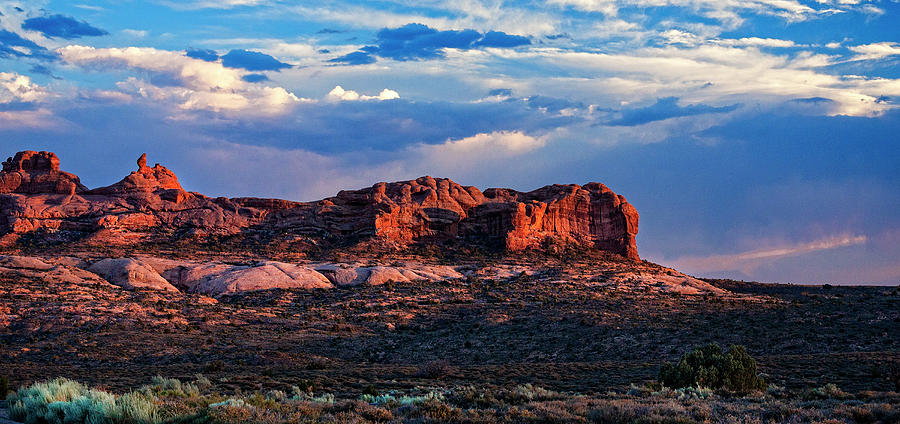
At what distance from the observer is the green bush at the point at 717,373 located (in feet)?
79.0

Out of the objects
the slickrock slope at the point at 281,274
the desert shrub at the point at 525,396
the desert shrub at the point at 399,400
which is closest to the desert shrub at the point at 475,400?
the desert shrub at the point at 525,396

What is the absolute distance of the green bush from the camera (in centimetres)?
2409

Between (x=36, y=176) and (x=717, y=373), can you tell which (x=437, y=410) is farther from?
(x=36, y=176)

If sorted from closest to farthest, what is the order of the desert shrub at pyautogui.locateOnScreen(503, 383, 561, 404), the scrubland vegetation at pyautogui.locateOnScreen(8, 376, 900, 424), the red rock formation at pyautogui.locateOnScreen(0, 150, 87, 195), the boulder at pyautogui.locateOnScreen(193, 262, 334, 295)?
the scrubland vegetation at pyautogui.locateOnScreen(8, 376, 900, 424) < the desert shrub at pyautogui.locateOnScreen(503, 383, 561, 404) < the boulder at pyautogui.locateOnScreen(193, 262, 334, 295) < the red rock formation at pyautogui.locateOnScreen(0, 150, 87, 195)

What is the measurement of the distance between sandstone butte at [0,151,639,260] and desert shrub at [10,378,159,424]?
6681 cm

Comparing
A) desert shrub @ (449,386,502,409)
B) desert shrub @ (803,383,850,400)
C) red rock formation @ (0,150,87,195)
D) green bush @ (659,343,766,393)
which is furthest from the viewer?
red rock formation @ (0,150,87,195)

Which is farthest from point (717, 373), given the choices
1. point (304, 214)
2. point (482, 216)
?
point (304, 214)

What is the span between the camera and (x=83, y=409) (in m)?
14.9

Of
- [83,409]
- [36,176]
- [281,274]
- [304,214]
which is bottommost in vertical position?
[83,409]

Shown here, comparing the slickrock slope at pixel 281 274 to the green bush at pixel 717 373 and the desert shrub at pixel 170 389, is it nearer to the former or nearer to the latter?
the desert shrub at pixel 170 389

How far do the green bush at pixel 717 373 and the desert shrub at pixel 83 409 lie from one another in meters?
17.3

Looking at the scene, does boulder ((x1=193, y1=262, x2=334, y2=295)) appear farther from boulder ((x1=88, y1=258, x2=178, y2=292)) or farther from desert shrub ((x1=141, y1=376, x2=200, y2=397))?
desert shrub ((x1=141, y1=376, x2=200, y2=397))

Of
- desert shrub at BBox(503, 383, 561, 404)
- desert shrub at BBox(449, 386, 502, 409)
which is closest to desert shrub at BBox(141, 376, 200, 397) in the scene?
desert shrub at BBox(449, 386, 502, 409)

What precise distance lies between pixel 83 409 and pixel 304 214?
75.4 metres
